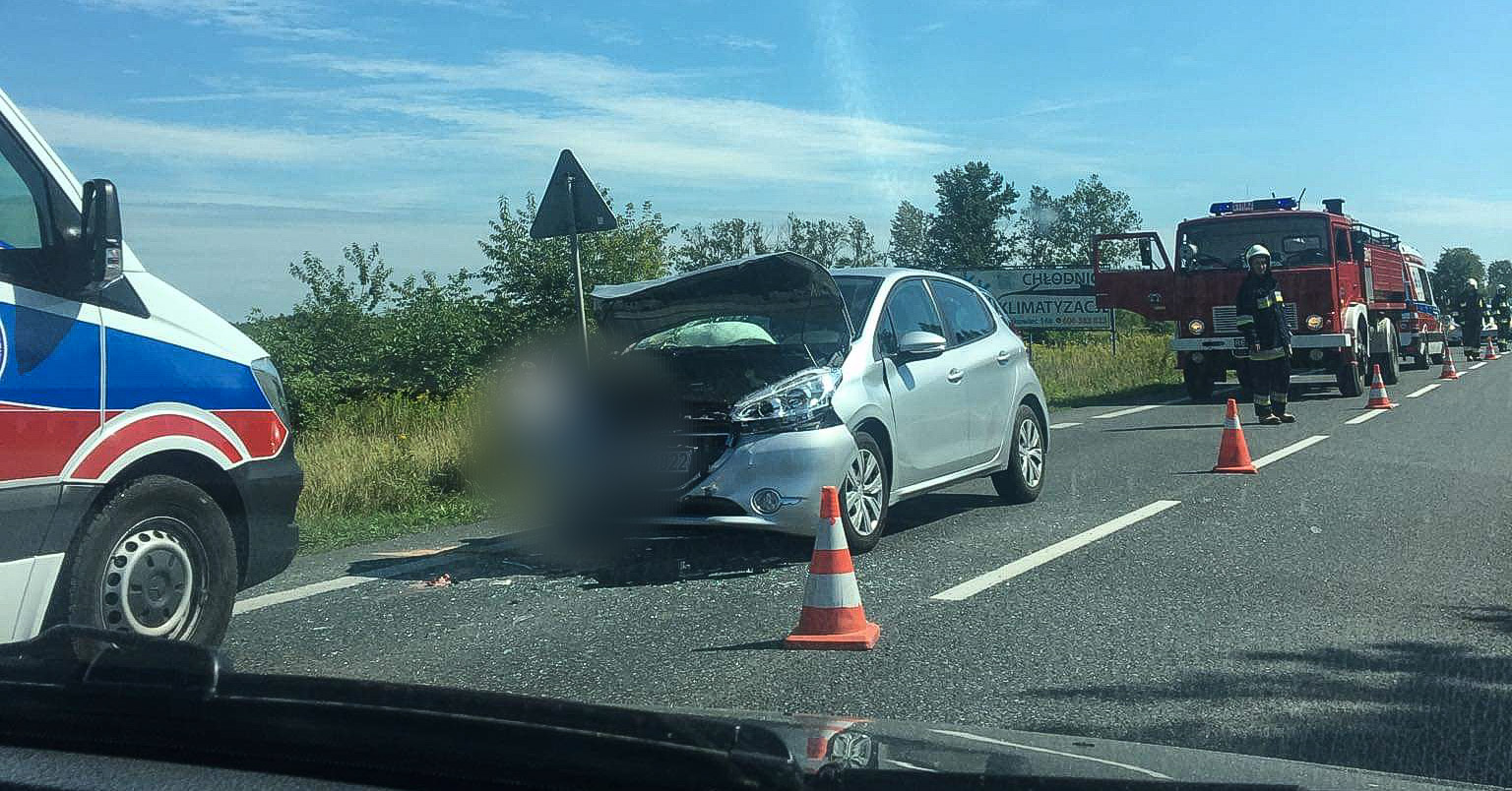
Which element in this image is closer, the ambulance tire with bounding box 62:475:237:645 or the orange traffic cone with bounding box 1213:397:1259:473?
the ambulance tire with bounding box 62:475:237:645

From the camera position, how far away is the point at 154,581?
16.4ft

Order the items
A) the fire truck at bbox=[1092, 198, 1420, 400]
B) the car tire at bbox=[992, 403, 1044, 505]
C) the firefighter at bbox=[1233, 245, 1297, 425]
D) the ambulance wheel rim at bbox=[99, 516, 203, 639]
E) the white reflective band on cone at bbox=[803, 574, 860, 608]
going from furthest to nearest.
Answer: the fire truck at bbox=[1092, 198, 1420, 400] < the firefighter at bbox=[1233, 245, 1297, 425] < the car tire at bbox=[992, 403, 1044, 505] < the white reflective band on cone at bbox=[803, 574, 860, 608] < the ambulance wheel rim at bbox=[99, 516, 203, 639]

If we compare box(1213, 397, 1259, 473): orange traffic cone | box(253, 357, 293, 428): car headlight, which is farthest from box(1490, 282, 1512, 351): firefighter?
box(253, 357, 293, 428): car headlight

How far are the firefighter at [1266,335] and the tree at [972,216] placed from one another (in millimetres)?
33058

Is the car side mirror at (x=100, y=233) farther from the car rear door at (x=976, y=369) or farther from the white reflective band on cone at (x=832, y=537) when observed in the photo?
the car rear door at (x=976, y=369)

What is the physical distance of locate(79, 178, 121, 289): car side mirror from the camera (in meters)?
4.73

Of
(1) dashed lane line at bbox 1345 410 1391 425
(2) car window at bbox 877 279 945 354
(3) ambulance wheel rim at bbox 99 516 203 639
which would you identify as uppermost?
(2) car window at bbox 877 279 945 354

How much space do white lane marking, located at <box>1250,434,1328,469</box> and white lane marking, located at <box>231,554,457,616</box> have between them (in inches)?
273

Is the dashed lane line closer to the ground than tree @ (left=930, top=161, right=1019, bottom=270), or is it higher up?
closer to the ground

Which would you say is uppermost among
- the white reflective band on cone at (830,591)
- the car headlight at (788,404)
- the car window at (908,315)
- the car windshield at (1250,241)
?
the car windshield at (1250,241)

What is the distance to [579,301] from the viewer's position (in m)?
10.8

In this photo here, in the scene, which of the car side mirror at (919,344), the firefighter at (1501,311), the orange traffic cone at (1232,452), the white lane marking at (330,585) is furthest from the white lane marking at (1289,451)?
the firefighter at (1501,311)

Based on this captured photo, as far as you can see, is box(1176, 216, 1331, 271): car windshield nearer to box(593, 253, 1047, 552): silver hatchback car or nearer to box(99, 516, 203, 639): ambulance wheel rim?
box(593, 253, 1047, 552): silver hatchback car

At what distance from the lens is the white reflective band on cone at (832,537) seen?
228 inches
